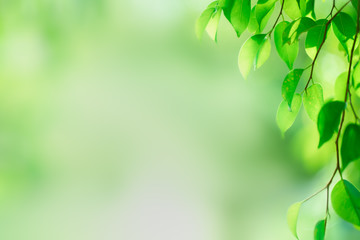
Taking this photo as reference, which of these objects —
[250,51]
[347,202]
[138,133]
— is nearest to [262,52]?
[250,51]

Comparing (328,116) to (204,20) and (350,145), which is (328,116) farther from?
(204,20)

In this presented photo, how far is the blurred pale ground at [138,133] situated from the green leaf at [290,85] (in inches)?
41.1

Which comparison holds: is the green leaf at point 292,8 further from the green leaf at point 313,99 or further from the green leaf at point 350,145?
the green leaf at point 350,145

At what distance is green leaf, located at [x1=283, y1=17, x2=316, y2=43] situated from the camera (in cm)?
48

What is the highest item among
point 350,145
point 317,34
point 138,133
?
point 317,34

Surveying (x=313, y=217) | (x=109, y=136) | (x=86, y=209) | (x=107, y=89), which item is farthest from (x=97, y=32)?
(x=313, y=217)

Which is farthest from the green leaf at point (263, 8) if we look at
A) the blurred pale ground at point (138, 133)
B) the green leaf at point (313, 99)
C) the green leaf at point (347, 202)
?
the blurred pale ground at point (138, 133)

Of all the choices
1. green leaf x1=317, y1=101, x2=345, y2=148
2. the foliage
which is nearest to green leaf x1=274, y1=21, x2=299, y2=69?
the foliage

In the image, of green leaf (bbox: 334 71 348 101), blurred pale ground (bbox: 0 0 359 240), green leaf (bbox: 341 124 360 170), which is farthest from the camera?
blurred pale ground (bbox: 0 0 359 240)

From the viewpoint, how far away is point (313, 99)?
0.51m

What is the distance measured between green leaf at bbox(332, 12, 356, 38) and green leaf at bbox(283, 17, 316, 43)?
0.10 ft

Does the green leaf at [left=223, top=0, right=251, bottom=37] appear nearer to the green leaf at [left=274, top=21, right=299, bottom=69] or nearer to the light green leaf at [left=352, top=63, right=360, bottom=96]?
the green leaf at [left=274, top=21, right=299, bottom=69]

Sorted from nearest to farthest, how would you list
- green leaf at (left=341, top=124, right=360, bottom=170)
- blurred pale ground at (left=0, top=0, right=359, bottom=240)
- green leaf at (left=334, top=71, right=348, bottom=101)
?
green leaf at (left=341, top=124, right=360, bottom=170)
green leaf at (left=334, top=71, right=348, bottom=101)
blurred pale ground at (left=0, top=0, right=359, bottom=240)

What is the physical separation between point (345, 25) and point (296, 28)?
2.3 inches
